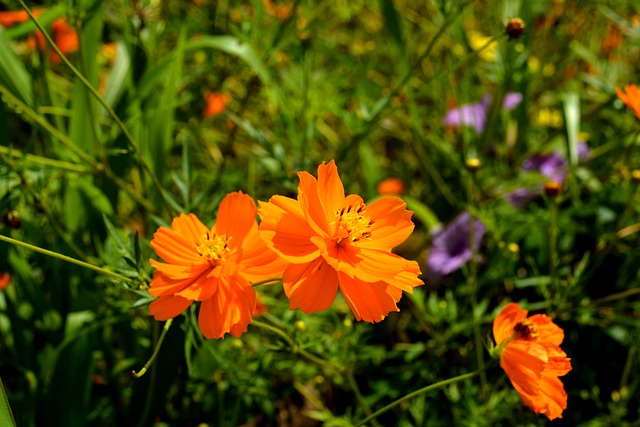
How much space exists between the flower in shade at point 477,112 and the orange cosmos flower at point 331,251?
2.98ft

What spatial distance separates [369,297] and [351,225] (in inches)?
3.8

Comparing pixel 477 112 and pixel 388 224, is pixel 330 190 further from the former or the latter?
pixel 477 112

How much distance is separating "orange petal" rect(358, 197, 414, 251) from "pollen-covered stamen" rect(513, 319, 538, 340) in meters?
0.17

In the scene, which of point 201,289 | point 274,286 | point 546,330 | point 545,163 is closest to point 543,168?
point 545,163

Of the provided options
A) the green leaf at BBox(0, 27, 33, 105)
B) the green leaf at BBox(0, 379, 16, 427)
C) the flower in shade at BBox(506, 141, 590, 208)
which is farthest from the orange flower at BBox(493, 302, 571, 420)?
the green leaf at BBox(0, 27, 33, 105)

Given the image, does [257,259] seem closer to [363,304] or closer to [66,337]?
[363,304]

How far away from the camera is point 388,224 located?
0.71 metres

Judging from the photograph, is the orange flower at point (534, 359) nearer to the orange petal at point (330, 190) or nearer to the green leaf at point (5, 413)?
the orange petal at point (330, 190)

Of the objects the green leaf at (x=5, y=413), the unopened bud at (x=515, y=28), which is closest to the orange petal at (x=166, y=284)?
the green leaf at (x=5, y=413)

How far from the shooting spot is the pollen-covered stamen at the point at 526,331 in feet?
2.31

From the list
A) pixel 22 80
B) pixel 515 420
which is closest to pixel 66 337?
pixel 22 80

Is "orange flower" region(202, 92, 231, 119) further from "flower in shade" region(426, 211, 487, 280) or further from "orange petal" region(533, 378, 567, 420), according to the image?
"orange petal" region(533, 378, 567, 420)

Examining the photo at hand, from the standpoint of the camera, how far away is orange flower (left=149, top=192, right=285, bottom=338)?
0.65 m

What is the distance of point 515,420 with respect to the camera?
3.46 ft
